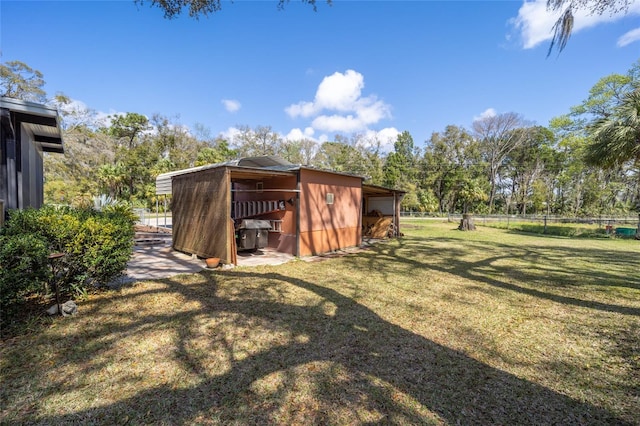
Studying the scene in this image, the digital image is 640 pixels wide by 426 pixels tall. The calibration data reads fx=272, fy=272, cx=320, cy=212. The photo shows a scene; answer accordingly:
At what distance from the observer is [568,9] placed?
159 inches

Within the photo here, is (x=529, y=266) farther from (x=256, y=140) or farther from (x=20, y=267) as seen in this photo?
(x=256, y=140)

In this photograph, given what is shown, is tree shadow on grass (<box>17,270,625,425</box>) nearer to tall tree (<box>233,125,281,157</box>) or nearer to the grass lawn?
the grass lawn

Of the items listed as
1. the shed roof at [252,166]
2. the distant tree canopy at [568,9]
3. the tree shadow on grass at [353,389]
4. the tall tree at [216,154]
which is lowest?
the tree shadow on grass at [353,389]

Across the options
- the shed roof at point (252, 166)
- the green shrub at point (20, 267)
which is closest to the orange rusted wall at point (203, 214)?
the shed roof at point (252, 166)

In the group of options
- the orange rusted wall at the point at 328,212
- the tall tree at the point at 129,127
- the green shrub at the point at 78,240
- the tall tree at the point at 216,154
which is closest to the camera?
the green shrub at the point at 78,240

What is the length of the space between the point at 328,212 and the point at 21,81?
991 inches

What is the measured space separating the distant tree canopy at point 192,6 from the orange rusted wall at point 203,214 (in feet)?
9.91

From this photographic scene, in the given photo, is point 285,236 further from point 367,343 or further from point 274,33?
point 274,33

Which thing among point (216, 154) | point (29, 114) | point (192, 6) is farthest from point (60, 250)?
point (216, 154)

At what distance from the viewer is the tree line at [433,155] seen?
63.8ft

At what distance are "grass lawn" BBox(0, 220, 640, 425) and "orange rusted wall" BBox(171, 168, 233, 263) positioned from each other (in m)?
1.54

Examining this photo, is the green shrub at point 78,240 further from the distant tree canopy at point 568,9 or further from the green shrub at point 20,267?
the distant tree canopy at point 568,9

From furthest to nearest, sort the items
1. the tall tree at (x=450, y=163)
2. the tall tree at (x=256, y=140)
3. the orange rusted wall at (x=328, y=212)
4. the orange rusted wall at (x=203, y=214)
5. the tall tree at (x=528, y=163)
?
the tall tree at (x=450, y=163), the tall tree at (x=256, y=140), the tall tree at (x=528, y=163), the orange rusted wall at (x=328, y=212), the orange rusted wall at (x=203, y=214)

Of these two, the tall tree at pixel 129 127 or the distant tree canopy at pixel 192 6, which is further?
the tall tree at pixel 129 127
